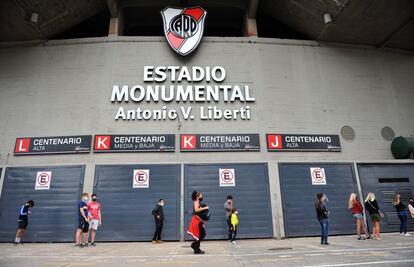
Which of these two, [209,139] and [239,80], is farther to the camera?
[239,80]

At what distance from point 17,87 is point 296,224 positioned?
1435 centimetres

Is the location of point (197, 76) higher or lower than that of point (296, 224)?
higher

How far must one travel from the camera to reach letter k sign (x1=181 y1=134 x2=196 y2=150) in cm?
1277

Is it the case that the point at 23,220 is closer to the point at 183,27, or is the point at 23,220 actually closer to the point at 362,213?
the point at 183,27

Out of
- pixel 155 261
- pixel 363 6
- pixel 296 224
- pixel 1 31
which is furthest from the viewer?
pixel 1 31

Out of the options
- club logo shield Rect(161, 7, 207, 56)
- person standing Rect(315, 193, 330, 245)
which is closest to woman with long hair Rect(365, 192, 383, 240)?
A: person standing Rect(315, 193, 330, 245)

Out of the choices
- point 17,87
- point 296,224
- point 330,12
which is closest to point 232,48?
point 330,12

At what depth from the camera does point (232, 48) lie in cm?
1449

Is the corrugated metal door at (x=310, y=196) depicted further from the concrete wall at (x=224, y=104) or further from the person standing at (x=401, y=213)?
the person standing at (x=401, y=213)

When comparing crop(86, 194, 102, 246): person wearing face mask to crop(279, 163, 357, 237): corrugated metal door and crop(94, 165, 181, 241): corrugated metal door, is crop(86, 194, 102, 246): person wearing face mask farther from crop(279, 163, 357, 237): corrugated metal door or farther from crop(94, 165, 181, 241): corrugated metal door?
crop(279, 163, 357, 237): corrugated metal door

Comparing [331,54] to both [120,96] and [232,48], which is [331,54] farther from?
[120,96]

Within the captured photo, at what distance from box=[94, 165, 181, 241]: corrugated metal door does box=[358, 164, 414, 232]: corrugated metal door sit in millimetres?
8578

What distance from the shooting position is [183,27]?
566 inches

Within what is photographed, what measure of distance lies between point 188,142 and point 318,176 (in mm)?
5994
